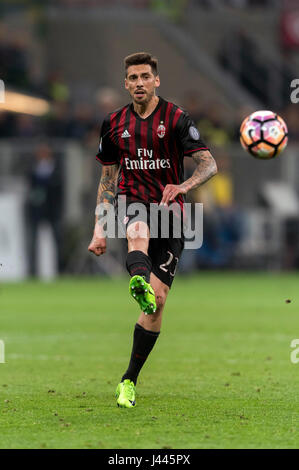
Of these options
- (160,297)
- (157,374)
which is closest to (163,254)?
(160,297)

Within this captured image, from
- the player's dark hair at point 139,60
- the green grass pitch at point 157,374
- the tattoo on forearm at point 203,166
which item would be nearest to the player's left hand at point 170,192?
the tattoo on forearm at point 203,166

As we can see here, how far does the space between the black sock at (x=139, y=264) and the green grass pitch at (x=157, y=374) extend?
857 millimetres

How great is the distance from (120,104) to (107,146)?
18.2m

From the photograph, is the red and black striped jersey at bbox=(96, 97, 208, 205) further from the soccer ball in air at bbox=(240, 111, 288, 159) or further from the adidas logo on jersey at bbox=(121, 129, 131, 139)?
the soccer ball in air at bbox=(240, 111, 288, 159)

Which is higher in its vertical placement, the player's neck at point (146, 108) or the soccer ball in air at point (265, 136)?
the soccer ball in air at point (265, 136)

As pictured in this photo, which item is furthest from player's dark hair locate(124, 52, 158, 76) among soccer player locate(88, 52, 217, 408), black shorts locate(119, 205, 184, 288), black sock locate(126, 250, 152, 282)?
black sock locate(126, 250, 152, 282)

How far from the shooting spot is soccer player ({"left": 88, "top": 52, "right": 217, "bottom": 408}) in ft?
24.5

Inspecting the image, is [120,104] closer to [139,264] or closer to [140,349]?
[140,349]

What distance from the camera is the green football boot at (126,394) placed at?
281 inches

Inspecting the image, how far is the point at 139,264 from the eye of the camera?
23.4 ft

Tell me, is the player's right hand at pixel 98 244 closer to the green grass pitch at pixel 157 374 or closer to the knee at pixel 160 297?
the knee at pixel 160 297

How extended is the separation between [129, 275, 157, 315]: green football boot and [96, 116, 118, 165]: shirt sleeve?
1266mm

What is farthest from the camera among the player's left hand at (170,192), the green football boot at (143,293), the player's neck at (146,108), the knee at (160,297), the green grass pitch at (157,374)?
the player's neck at (146,108)
